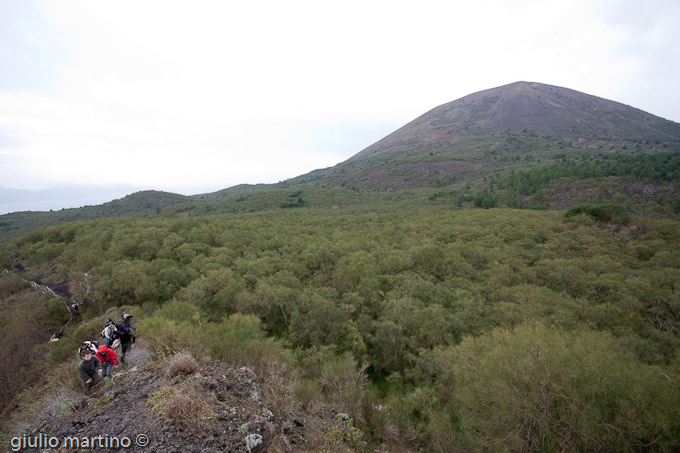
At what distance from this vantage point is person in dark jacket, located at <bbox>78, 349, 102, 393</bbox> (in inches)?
297

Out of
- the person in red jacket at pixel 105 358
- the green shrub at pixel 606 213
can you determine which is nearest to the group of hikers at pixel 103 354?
the person in red jacket at pixel 105 358

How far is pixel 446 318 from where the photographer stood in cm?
1666

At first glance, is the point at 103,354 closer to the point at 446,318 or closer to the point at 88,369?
the point at 88,369

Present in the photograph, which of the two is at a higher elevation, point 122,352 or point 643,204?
point 122,352

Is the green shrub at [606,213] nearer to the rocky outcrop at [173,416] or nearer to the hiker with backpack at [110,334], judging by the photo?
the rocky outcrop at [173,416]

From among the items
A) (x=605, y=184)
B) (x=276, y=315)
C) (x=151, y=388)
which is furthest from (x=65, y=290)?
(x=605, y=184)

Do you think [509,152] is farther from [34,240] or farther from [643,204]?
[34,240]

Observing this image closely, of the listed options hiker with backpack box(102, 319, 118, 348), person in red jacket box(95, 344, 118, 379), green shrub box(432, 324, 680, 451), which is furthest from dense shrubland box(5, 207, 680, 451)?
person in red jacket box(95, 344, 118, 379)

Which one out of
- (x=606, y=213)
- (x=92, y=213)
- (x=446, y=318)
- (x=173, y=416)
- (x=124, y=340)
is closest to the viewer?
(x=173, y=416)

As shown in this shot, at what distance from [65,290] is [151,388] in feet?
92.8

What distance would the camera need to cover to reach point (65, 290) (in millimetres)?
25359
